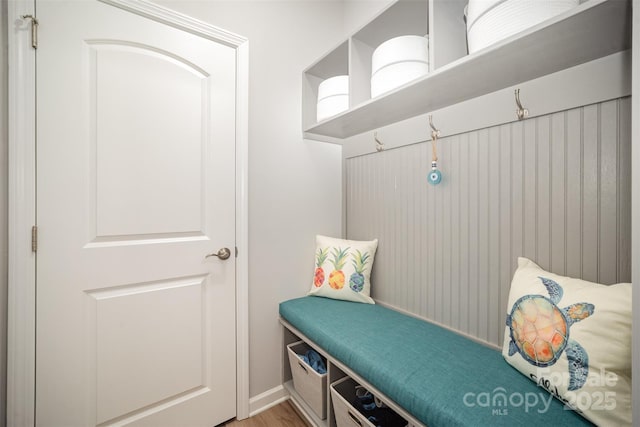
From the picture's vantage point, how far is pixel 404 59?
117 centimetres

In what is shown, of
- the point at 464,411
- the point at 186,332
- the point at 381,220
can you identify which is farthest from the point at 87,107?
the point at 464,411

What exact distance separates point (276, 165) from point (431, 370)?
1.29 m

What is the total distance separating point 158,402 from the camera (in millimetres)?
1317

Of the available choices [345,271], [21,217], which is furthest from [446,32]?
[21,217]

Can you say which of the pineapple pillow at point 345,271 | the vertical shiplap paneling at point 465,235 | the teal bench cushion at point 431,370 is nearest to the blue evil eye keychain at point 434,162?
the vertical shiplap paneling at point 465,235

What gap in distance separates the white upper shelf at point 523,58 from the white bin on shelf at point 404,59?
2.7 inches

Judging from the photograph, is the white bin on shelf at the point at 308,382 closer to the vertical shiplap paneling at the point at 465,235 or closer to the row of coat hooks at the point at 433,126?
the vertical shiplap paneling at the point at 465,235

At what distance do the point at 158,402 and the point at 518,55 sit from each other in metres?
2.08

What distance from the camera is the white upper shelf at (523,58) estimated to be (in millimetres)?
731

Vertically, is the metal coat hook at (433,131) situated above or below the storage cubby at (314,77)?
below

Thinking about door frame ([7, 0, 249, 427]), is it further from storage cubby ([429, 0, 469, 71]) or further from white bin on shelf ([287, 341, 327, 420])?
storage cubby ([429, 0, 469, 71])

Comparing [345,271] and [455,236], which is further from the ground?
[455,236]

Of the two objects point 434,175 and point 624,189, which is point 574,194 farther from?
point 434,175

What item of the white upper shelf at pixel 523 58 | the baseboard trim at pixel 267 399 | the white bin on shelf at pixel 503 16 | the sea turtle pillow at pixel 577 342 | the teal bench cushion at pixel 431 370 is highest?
the white bin on shelf at pixel 503 16
